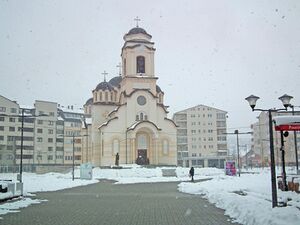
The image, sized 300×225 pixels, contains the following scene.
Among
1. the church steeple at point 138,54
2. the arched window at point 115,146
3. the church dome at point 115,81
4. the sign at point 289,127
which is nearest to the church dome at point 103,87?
the church dome at point 115,81

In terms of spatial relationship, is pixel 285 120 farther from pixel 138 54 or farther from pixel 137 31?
pixel 137 31

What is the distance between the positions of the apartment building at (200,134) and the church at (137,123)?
45.2 metres

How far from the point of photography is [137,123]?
180 ft

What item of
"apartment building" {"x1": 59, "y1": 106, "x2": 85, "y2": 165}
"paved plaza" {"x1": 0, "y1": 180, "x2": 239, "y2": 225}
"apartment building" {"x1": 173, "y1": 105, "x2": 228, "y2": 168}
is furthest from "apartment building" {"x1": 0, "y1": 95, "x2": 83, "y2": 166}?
"paved plaza" {"x1": 0, "y1": 180, "x2": 239, "y2": 225}

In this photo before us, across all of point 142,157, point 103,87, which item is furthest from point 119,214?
point 103,87

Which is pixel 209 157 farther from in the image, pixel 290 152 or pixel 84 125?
pixel 84 125

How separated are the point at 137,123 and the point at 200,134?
52.3m

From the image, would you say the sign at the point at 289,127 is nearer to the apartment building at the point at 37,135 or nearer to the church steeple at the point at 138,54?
the church steeple at the point at 138,54

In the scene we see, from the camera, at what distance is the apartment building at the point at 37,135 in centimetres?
7875

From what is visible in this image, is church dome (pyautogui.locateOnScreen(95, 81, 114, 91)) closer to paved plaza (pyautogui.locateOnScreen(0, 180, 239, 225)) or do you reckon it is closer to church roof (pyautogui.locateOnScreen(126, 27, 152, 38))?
church roof (pyautogui.locateOnScreen(126, 27, 152, 38))

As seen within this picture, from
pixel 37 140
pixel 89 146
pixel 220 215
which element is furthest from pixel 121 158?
pixel 220 215

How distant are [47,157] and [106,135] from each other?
35121mm

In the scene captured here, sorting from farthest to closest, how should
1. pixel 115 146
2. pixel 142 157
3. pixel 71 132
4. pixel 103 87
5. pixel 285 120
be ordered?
pixel 71 132, pixel 103 87, pixel 142 157, pixel 115 146, pixel 285 120

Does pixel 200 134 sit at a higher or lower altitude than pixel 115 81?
lower
